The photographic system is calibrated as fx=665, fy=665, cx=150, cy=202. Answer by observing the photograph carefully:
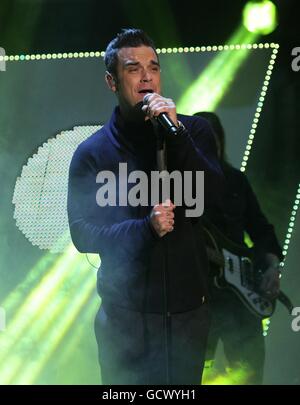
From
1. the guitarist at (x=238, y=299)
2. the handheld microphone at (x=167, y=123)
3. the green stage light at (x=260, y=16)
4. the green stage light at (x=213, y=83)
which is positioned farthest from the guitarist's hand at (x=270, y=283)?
the handheld microphone at (x=167, y=123)

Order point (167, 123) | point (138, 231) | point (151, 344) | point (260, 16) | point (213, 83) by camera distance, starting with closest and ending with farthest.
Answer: point (167, 123), point (138, 231), point (151, 344), point (260, 16), point (213, 83)

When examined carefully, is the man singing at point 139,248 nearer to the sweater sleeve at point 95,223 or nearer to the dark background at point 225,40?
the sweater sleeve at point 95,223

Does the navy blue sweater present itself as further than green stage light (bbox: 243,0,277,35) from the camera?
No

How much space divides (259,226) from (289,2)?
2.99 ft

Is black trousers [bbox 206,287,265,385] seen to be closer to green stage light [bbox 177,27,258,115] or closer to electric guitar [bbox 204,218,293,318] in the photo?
electric guitar [bbox 204,218,293,318]

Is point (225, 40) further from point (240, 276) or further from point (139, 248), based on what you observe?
point (139, 248)

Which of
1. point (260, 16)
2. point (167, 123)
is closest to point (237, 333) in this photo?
point (260, 16)

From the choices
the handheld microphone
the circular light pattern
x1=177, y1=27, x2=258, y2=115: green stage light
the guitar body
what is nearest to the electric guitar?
the guitar body

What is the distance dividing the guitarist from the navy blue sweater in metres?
0.81

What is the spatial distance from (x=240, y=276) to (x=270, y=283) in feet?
0.41

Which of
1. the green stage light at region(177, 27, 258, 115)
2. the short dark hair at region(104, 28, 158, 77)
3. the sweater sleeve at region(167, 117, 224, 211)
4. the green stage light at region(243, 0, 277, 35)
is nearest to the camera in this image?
the sweater sleeve at region(167, 117, 224, 211)

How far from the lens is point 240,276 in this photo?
8.93 ft

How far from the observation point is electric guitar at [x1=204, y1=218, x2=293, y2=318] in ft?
8.88
